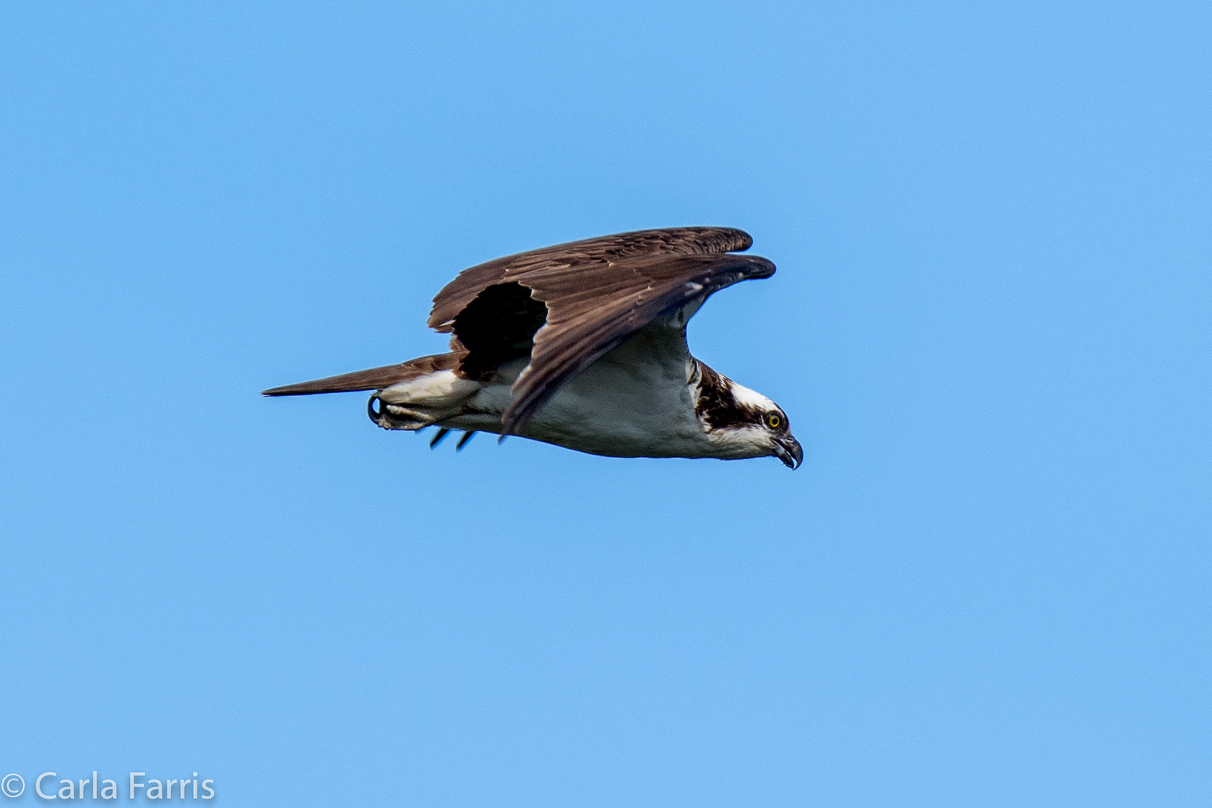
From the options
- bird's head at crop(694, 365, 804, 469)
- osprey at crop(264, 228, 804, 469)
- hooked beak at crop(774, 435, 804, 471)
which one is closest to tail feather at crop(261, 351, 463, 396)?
osprey at crop(264, 228, 804, 469)

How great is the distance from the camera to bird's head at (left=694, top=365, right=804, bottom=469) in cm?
977

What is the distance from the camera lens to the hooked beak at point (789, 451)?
10.2 m

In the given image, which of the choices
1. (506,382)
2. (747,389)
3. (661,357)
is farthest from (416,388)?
(747,389)

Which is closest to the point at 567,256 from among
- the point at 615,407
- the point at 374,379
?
the point at 615,407

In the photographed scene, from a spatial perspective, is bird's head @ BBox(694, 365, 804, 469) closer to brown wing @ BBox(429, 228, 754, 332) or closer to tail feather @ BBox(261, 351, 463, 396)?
brown wing @ BBox(429, 228, 754, 332)

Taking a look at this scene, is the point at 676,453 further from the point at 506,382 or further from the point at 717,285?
the point at 717,285

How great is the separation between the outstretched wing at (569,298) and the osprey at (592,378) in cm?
1

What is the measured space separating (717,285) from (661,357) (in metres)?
1.23

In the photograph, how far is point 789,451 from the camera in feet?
33.6

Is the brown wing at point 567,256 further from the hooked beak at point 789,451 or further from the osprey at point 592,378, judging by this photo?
the hooked beak at point 789,451

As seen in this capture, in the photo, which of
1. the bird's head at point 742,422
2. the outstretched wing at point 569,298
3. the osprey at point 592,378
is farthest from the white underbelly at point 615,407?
the outstretched wing at point 569,298

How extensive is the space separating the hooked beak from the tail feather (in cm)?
234

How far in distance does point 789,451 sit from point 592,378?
173cm

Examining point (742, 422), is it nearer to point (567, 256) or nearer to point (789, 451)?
point (789, 451)
